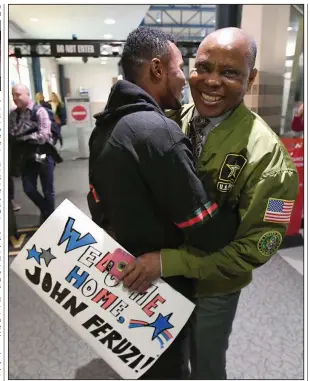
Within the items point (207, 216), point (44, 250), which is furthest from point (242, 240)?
point (44, 250)

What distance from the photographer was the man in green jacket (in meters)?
0.76

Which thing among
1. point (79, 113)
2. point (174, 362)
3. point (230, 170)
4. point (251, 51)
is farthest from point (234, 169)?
point (79, 113)

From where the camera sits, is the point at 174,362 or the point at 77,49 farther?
the point at 77,49

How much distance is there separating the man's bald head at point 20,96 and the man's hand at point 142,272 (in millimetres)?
2114

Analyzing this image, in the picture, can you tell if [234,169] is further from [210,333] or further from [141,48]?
Answer: [210,333]

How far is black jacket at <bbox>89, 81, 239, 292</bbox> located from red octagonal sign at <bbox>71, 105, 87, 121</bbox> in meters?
4.83

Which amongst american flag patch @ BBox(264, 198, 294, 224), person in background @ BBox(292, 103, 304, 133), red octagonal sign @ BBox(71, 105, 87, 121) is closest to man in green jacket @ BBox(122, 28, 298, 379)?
american flag patch @ BBox(264, 198, 294, 224)

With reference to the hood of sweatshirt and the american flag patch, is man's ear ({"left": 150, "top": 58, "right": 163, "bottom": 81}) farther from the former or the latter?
the american flag patch

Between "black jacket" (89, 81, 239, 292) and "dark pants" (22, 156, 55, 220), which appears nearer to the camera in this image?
"black jacket" (89, 81, 239, 292)

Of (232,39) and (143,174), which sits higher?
(232,39)

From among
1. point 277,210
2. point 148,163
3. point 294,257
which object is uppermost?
point 148,163

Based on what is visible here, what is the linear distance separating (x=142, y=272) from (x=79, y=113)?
5037 millimetres

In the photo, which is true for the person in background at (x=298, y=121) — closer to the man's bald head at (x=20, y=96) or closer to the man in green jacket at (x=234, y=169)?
the man in green jacket at (x=234, y=169)

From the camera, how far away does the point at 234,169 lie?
78cm
